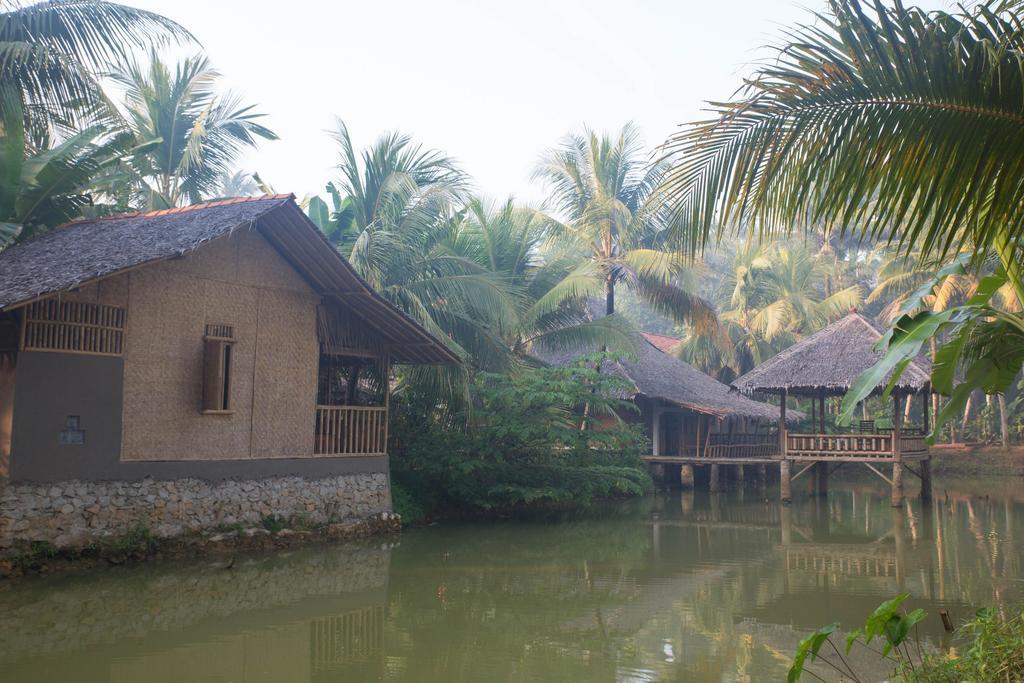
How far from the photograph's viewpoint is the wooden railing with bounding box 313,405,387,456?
42.8 feet

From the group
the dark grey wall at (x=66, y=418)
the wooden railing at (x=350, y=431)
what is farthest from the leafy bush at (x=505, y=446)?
the dark grey wall at (x=66, y=418)

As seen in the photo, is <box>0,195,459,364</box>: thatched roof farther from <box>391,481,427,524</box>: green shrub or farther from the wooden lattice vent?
<box>391,481,427,524</box>: green shrub

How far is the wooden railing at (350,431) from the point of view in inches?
514

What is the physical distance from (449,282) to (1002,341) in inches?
448

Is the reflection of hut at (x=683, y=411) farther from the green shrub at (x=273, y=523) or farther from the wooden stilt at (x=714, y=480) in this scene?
the green shrub at (x=273, y=523)

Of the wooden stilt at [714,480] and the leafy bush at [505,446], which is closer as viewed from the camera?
the leafy bush at [505,446]

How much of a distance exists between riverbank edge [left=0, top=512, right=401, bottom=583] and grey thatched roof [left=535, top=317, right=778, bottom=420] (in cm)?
817

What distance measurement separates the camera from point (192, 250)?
10211 mm

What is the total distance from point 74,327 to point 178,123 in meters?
9.26

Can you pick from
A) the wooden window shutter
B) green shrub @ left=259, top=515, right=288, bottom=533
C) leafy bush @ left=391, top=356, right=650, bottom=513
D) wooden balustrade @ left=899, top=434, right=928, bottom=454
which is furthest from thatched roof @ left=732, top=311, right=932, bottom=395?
the wooden window shutter

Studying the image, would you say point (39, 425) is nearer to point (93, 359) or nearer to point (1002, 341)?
point (93, 359)

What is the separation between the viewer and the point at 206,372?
36.7 feet

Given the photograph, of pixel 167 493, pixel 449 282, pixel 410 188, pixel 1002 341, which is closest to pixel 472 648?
pixel 1002 341

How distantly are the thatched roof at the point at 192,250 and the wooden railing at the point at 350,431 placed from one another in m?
1.00
